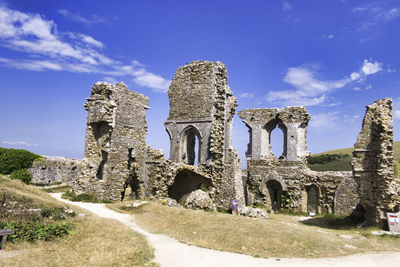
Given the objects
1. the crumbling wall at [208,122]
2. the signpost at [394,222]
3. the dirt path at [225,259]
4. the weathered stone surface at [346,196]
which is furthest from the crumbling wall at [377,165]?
the crumbling wall at [208,122]

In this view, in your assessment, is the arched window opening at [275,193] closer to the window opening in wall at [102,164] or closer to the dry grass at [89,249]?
the window opening in wall at [102,164]

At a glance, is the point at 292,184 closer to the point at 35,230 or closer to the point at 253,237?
the point at 253,237

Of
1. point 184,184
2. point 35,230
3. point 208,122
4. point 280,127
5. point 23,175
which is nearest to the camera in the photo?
point 35,230

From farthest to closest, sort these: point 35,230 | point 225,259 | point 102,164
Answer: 1. point 102,164
2. point 35,230
3. point 225,259

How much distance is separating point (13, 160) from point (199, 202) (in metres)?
13.8

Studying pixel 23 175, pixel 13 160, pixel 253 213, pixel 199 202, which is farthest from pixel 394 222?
pixel 13 160

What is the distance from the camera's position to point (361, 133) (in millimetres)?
13805

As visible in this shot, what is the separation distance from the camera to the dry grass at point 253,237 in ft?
28.6

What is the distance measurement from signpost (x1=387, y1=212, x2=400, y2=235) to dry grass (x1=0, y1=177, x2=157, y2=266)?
32.2 feet

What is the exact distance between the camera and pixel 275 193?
21922 mm

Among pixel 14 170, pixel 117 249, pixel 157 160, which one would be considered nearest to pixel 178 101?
pixel 157 160

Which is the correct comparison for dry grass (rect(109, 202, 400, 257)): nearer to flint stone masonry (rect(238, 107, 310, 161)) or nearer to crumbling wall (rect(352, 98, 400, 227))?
crumbling wall (rect(352, 98, 400, 227))

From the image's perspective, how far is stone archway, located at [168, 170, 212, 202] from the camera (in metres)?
19.4

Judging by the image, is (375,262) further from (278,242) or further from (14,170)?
(14,170)
